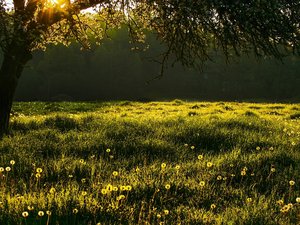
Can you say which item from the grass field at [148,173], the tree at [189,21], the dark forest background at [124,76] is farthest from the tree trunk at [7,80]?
the dark forest background at [124,76]

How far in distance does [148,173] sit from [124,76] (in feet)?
290

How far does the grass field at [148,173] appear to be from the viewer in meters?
5.87

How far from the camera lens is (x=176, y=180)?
7664 millimetres

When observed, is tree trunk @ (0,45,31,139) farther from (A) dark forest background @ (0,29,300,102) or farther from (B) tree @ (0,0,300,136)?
(A) dark forest background @ (0,29,300,102)

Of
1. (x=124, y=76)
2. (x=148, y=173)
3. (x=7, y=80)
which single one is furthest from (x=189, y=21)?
(x=124, y=76)

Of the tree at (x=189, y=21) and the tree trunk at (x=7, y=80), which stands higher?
the tree at (x=189, y=21)

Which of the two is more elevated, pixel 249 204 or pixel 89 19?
pixel 89 19

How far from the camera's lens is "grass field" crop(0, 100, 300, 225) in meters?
5.87

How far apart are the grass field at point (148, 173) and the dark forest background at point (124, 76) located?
7666 cm

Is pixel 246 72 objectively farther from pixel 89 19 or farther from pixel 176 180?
pixel 176 180

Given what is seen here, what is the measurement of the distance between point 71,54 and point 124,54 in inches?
483

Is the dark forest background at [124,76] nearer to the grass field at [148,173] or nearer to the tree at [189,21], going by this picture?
the tree at [189,21]

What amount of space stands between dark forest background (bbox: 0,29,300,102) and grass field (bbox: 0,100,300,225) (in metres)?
76.7

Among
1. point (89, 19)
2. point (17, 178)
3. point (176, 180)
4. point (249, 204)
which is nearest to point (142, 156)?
point (176, 180)
